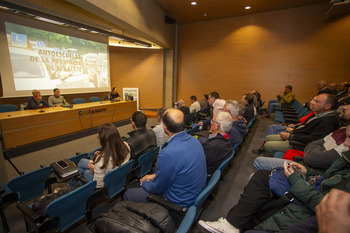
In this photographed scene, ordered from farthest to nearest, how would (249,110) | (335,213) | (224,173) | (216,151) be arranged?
(249,110) → (224,173) → (216,151) → (335,213)

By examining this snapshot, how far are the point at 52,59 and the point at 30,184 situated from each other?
17.4 feet

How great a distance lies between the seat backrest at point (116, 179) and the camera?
5.75 feet

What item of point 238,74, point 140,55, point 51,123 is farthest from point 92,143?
point 238,74

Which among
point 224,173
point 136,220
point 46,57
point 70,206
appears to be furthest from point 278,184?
point 46,57

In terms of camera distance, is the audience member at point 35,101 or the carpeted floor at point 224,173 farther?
the audience member at point 35,101

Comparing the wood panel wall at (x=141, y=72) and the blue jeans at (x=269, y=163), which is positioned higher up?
the wood panel wall at (x=141, y=72)

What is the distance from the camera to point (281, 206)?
141 centimetres

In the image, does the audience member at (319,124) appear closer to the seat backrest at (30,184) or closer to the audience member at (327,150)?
the audience member at (327,150)

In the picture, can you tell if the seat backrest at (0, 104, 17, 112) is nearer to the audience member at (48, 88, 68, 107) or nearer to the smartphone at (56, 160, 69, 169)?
the audience member at (48, 88, 68, 107)

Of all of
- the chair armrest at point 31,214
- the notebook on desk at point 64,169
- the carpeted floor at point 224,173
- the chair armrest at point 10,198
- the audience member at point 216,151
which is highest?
the audience member at point 216,151

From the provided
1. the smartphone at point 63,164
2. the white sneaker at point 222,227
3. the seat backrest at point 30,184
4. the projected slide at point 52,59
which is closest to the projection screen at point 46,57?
the projected slide at point 52,59

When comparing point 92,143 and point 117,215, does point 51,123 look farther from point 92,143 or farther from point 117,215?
point 117,215

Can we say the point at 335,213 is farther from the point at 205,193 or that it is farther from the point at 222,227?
the point at 222,227

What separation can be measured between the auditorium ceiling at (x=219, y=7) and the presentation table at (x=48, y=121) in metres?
4.81
